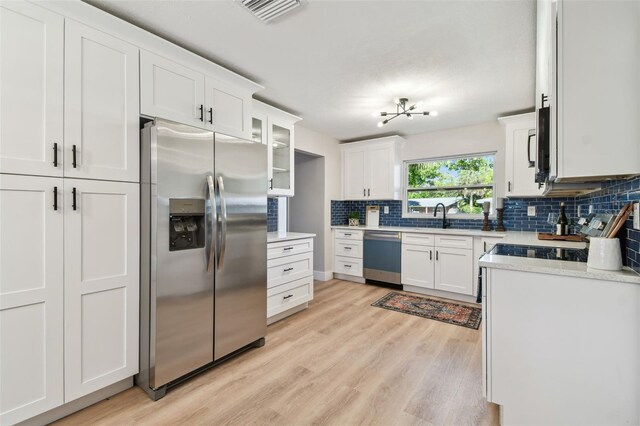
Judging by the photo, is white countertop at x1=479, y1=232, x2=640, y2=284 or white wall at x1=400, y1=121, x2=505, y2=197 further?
white wall at x1=400, y1=121, x2=505, y2=197

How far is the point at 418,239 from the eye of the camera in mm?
4121

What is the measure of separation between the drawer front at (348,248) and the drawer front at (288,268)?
1399mm

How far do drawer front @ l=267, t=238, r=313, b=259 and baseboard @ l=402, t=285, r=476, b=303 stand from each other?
5.75 feet

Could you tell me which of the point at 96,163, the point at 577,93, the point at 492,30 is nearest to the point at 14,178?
the point at 96,163

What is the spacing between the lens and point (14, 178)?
147cm

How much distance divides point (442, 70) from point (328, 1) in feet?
4.47

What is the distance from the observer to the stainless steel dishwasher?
169 inches

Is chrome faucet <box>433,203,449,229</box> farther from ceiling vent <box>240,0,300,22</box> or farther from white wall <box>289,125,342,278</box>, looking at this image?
ceiling vent <box>240,0,300,22</box>

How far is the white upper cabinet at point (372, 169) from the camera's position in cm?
466

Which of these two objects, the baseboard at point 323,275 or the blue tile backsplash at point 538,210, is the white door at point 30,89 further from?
the baseboard at point 323,275

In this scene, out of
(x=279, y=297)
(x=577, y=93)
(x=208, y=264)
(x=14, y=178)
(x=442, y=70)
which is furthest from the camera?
(x=279, y=297)

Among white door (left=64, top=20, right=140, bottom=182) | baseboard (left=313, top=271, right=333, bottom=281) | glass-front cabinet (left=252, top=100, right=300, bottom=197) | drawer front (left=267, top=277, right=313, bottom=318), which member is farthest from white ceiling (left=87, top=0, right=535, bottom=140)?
baseboard (left=313, top=271, right=333, bottom=281)

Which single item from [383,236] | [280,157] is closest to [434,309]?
[383,236]

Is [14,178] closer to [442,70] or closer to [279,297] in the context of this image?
[279,297]
